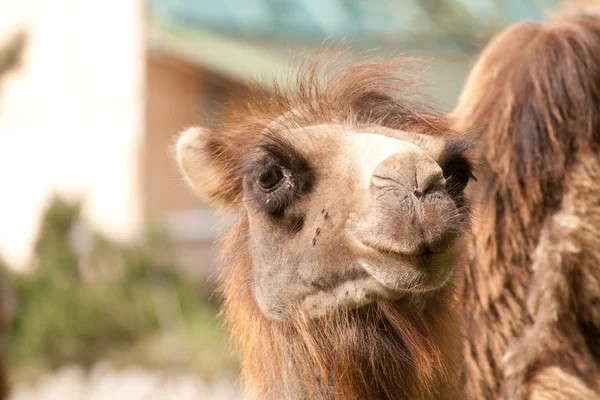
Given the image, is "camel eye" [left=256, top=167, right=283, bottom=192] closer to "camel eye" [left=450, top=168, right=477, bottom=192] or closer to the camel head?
the camel head

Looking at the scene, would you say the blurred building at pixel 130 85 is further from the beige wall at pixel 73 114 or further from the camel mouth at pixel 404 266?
the camel mouth at pixel 404 266

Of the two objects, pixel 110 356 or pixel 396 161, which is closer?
pixel 396 161

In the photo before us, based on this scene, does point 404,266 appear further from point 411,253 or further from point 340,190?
point 340,190

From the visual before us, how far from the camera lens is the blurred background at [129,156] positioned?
530 inches

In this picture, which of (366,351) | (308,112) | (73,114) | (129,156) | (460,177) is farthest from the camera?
(73,114)

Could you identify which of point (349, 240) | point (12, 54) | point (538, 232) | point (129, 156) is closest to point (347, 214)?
point (349, 240)

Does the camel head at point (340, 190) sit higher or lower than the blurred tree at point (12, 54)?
lower

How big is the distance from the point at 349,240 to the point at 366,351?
44 cm

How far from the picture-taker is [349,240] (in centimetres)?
327

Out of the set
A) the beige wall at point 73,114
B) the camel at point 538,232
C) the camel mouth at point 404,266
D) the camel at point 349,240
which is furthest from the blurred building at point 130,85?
the camel mouth at point 404,266

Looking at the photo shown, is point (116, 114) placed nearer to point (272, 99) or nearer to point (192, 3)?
point (192, 3)

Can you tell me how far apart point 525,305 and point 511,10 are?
1247cm

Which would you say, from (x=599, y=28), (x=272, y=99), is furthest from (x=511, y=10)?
(x=272, y=99)

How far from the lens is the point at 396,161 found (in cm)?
313
